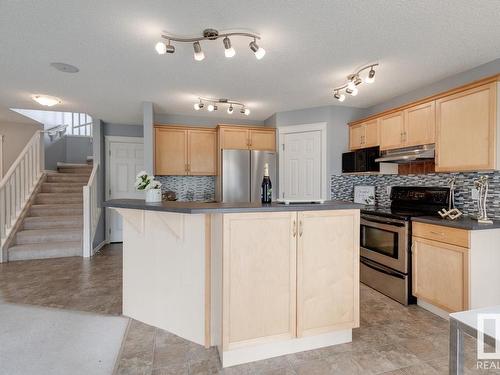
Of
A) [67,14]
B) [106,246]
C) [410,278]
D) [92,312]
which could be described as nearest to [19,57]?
[67,14]

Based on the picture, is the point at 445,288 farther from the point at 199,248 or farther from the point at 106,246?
the point at 106,246

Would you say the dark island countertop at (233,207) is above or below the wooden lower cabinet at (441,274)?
above

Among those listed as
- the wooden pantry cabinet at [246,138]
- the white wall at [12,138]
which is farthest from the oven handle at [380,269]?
the white wall at [12,138]

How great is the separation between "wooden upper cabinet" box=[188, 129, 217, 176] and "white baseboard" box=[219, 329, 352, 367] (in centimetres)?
319

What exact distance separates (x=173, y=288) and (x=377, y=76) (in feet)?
9.85

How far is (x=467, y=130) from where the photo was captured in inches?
102

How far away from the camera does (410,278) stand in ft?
9.12

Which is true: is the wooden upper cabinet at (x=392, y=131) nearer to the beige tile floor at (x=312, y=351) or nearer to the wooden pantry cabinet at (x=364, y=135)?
the wooden pantry cabinet at (x=364, y=135)

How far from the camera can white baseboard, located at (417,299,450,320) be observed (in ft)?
8.23

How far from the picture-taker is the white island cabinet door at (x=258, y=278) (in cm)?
181

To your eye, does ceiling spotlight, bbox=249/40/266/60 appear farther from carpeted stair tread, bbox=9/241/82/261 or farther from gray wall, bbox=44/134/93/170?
gray wall, bbox=44/134/93/170

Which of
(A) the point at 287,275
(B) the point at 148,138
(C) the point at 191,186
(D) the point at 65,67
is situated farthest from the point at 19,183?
(A) the point at 287,275

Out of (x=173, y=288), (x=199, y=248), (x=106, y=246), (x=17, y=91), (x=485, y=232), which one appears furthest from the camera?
(x=106, y=246)

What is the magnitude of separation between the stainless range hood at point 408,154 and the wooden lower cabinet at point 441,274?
0.93 meters
